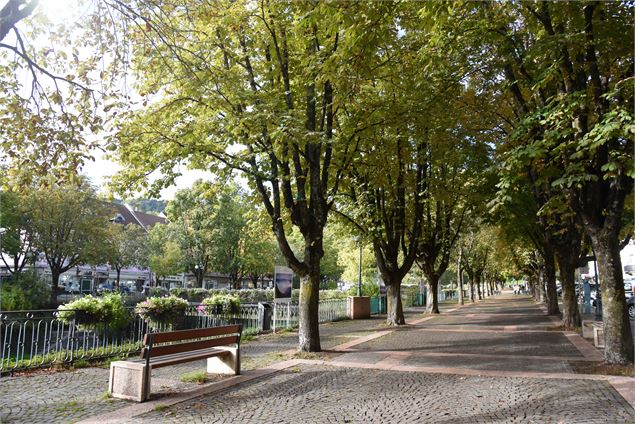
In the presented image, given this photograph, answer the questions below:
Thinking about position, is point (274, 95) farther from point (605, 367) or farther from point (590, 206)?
point (605, 367)

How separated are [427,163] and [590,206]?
9.90 meters

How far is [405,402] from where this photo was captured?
22.0 ft

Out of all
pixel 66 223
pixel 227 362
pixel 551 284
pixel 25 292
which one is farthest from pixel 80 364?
pixel 66 223

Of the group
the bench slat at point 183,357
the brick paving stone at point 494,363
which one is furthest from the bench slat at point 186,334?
the brick paving stone at point 494,363

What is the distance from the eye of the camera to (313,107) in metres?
11.9

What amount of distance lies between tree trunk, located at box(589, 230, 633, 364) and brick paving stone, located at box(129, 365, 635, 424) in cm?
175

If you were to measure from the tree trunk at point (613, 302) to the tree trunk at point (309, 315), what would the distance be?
6.08 meters

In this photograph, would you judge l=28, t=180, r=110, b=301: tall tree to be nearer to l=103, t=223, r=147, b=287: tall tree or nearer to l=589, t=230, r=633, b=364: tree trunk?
l=103, t=223, r=147, b=287: tall tree

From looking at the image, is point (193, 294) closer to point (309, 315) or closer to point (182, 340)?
point (309, 315)

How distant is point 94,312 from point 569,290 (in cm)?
1610

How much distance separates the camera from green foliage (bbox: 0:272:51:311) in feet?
72.0

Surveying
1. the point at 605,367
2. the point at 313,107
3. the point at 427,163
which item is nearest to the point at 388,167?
the point at 427,163

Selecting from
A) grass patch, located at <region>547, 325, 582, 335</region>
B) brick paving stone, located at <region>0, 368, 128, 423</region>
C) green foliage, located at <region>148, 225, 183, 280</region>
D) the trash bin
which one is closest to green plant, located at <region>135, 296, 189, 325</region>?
brick paving stone, located at <region>0, 368, 128, 423</region>

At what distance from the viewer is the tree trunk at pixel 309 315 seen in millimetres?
11391
